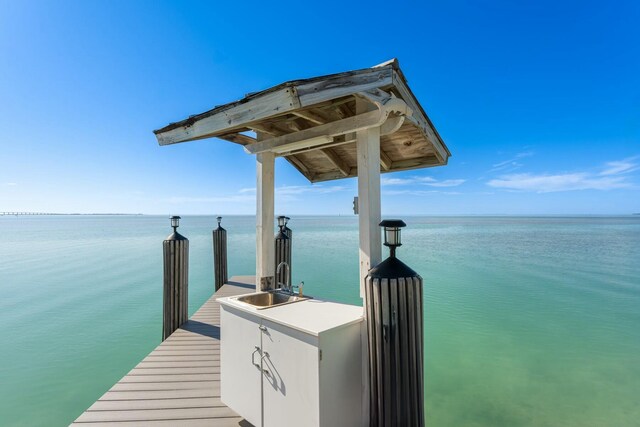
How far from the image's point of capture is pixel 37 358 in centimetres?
471

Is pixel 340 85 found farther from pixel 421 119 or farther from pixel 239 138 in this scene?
pixel 239 138

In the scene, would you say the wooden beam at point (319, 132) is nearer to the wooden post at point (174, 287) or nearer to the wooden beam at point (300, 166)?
the wooden beam at point (300, 166)

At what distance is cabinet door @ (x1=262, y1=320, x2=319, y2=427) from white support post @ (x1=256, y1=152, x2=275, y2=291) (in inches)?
38.8

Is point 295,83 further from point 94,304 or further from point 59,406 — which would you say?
point 94,304

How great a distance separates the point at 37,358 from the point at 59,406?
6.34ft

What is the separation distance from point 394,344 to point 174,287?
10.8ft

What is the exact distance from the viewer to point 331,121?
101 inches

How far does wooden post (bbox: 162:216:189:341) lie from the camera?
3.94m

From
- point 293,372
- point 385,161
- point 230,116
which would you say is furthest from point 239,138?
point 293,372

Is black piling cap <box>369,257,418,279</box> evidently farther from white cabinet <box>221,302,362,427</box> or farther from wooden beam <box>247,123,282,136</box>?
wooden beam <box>247,123,282,136</box>

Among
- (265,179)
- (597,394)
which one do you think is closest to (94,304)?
(265,179)

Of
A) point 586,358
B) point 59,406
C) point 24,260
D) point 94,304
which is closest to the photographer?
point 59,406

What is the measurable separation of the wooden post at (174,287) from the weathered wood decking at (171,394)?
495 mm

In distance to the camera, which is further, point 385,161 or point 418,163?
point 385,161
